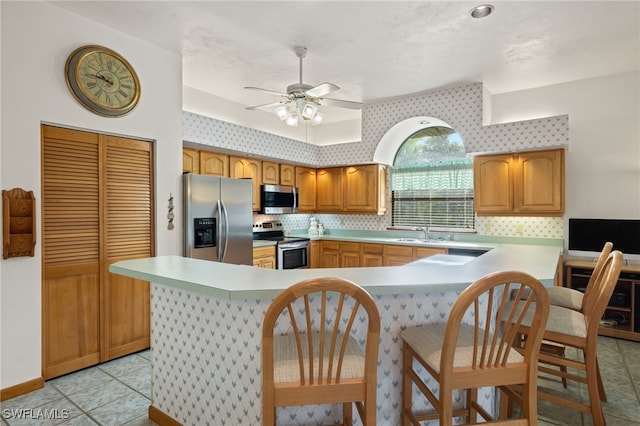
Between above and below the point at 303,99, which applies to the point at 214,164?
below

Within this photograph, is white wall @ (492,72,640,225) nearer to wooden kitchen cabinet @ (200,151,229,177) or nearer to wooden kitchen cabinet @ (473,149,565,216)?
wooden kitchen cabinet @ (473,149,565,216)

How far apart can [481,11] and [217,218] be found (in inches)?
123

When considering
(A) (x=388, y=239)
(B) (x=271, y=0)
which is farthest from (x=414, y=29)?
(A) (x=388, y=239)

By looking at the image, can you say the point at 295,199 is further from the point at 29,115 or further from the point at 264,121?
the point at 29,115

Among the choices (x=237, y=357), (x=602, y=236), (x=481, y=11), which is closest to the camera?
(x=237, y=357)

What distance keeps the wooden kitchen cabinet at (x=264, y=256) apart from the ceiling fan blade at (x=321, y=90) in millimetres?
2366

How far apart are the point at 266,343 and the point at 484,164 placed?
13.3 feet

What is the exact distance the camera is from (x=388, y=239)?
558 cm

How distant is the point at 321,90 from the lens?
296 cm

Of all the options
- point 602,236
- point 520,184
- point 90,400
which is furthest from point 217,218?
point 602,236

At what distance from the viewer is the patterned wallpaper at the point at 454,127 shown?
402 centimetres

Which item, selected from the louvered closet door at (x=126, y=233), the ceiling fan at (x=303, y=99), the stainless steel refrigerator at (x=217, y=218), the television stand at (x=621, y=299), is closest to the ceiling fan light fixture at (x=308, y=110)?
the ceiling fan at (x=303, y=99)

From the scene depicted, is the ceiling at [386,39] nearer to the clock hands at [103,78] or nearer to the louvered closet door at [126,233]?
the clock hands at [103,78]

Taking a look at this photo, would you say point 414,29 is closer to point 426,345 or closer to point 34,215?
point 426,345
